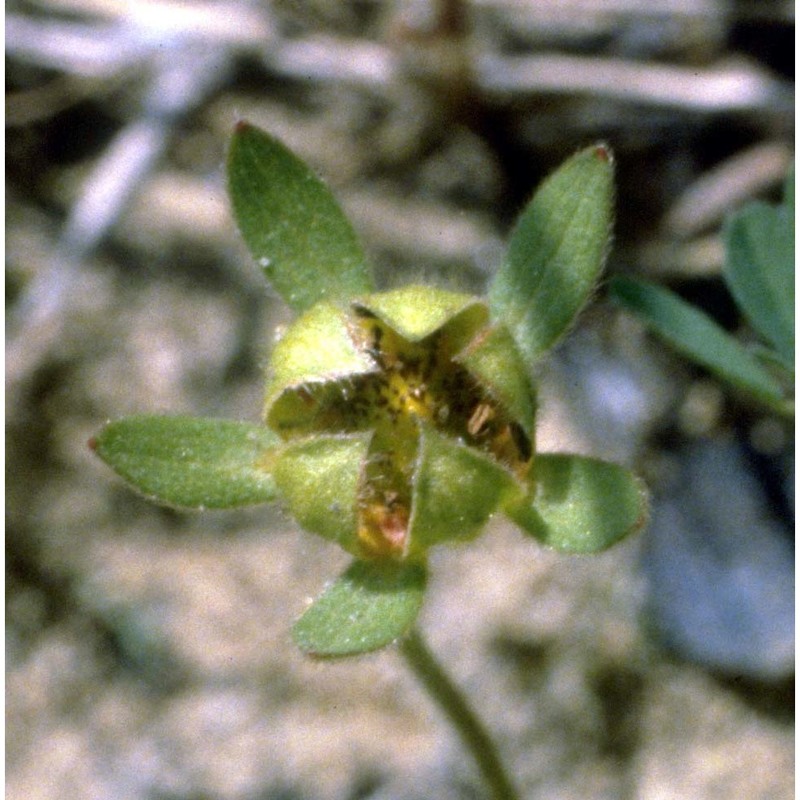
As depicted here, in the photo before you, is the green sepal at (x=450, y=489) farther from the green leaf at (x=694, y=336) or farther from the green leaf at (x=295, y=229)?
the green leaf at (x=694, y=336)

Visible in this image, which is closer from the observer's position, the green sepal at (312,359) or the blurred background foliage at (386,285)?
the green sepal at (312,359)

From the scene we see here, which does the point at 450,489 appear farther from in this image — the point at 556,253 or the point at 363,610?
the point at 556,253

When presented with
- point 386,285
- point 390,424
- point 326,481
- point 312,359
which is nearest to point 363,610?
point 326,481

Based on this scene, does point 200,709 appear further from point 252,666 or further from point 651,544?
point 651,544

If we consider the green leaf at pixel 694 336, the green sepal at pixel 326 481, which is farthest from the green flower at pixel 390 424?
the green leaf at pixel 694 336

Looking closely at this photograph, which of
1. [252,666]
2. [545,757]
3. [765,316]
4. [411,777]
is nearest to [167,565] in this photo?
[252,666]
